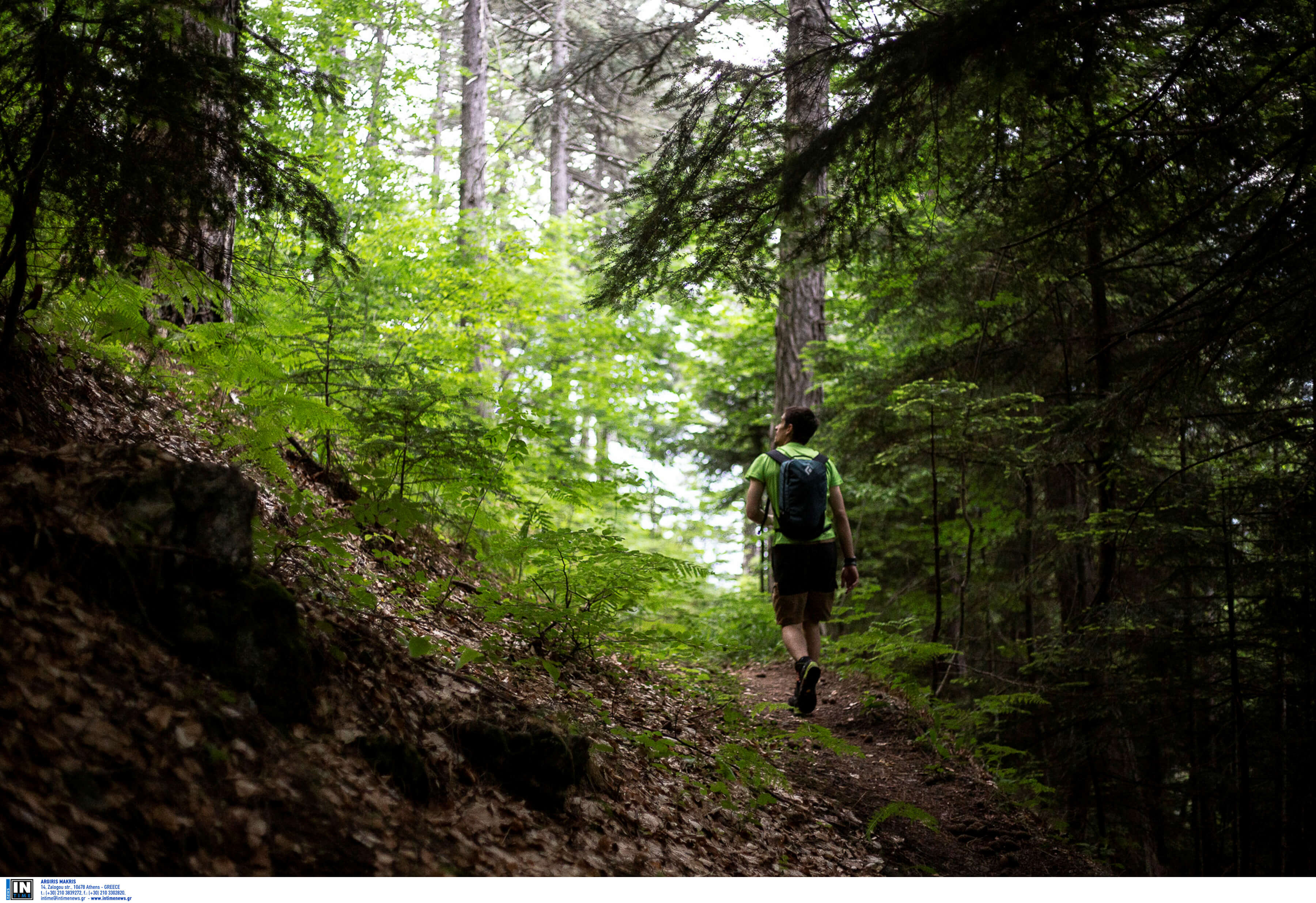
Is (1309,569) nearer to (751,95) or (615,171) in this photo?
(751,95)

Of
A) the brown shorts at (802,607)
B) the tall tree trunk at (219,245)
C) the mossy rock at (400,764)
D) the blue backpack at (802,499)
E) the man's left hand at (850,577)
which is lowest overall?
the mossy rock at (400,764)

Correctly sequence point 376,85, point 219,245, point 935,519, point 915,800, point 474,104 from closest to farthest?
point 915,800
point 219,245
point 935,519
point 376,85
point 474,104

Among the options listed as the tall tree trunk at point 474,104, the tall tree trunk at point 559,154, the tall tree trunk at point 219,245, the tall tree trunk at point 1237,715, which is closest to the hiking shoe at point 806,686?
the tall tree trunk at point 1237,715

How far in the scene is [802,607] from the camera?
21.0 ft

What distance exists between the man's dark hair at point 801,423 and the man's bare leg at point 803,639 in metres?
1.45

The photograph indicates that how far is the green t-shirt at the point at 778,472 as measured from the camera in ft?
20.8

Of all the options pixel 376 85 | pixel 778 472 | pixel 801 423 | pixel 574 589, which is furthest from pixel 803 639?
pixel 376 85

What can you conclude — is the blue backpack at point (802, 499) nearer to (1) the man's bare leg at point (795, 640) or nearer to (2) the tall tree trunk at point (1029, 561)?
→ (1) the man's bare leg at point (795, 640)

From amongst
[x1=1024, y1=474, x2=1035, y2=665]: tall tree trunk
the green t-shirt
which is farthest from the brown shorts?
[x1=1024, y1=474, x2=1035, y2=665]: tall tree trunk

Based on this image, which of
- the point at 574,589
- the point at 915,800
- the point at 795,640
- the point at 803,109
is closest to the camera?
the point at 803,109

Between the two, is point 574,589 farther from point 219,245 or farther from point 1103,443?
point 1103,443

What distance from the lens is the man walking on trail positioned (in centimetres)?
623

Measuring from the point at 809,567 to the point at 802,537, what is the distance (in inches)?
10.2

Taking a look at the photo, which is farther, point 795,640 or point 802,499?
point 795,640
